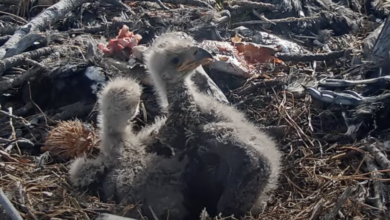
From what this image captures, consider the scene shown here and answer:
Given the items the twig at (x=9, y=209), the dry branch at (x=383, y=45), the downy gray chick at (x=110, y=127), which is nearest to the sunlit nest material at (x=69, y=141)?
the downy gray chick at (x=110, y=127)

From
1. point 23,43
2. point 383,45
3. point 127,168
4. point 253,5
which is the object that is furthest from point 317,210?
point 253,5

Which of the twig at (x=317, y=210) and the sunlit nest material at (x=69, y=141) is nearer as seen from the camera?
the twig at (x=317, y=210)

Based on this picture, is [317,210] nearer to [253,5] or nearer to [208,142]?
[208,142]

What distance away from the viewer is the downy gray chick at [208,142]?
392cm

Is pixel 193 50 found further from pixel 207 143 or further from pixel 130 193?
pixel 130 193

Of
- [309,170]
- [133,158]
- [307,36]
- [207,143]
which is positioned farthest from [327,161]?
[307,36]

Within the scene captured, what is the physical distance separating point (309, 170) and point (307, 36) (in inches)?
87.7

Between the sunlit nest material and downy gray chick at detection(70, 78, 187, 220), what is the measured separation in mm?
273

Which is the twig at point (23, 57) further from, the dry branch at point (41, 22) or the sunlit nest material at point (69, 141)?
the sunlit nest material at point (69, 141)

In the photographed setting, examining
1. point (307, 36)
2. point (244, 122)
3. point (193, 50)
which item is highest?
point (193, 50)

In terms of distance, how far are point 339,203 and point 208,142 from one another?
86 centimetres

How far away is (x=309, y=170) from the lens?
14.1ft

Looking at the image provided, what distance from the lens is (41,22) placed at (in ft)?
17.8

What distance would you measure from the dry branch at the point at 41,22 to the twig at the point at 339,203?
2.62 meters
